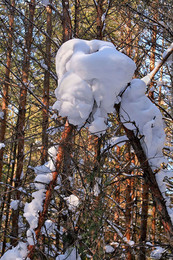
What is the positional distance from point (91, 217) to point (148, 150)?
2.45 feet

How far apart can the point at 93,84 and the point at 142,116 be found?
0.51 m

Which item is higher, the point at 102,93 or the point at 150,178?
the point at 102,93

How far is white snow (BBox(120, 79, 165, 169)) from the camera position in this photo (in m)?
2.18

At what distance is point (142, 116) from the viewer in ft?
7.17

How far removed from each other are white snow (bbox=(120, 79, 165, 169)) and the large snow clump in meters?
0.16

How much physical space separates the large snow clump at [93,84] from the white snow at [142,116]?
0.16 metres

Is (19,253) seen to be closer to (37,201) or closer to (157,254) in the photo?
(37,201)

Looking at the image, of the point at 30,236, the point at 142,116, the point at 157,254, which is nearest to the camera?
the point at 142,116

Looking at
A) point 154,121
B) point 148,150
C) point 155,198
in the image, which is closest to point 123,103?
point 154,121

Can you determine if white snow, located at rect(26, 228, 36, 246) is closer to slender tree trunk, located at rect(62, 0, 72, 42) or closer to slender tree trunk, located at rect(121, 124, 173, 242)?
slender tree trunk, located at rect(121, 124, 173, 242)

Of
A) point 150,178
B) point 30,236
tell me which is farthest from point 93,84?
point 30,236

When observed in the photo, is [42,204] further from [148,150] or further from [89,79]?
[89,79]

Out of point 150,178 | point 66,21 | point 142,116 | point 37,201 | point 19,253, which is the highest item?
point 66,21

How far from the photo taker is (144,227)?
5625 mm
